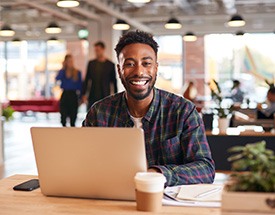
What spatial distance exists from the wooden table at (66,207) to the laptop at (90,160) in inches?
1.6

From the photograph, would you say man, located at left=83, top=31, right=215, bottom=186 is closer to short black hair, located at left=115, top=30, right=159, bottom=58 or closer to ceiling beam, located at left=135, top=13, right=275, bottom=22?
short black hair, located at left=115, top=30, right=159, bottom=58

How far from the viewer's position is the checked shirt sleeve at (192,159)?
88.3 inches

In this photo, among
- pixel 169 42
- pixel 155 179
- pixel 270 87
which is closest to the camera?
pixel 155 179

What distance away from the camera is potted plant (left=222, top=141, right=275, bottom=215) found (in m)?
1.45

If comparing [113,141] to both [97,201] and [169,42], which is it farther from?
[169,42]

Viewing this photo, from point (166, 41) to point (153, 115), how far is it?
50.2 ft

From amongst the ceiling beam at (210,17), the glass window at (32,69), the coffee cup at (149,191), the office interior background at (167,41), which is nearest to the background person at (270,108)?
the coffee cup at (149,191)

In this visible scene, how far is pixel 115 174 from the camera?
1907mm

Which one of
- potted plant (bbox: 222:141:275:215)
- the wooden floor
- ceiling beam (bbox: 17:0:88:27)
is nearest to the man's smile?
potted plant (bbox: 222:141:275:215)

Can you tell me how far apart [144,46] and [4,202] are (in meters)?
0.99

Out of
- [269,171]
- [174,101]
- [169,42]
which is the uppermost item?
[169,42]

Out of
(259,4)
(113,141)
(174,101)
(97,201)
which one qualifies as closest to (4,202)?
(97,201)

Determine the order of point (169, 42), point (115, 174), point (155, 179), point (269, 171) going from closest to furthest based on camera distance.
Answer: point (269, 171)
point (155, 179)
point (115, 174)
point (169, 42)

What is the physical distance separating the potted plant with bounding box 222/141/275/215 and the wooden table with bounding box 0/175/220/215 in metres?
0.31
